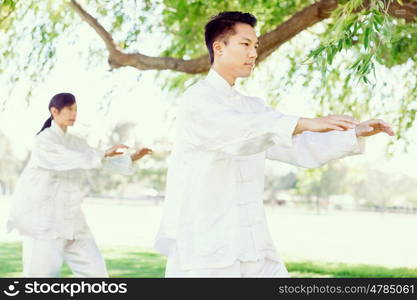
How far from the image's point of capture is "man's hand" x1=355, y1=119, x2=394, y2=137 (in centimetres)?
257

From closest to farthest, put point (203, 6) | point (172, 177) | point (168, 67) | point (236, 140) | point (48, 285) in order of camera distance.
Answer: point (236, 140)
point (172, 177)
point (48, 285)
point (168, 67)
point (203, 6)

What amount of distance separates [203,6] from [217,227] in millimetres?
5588

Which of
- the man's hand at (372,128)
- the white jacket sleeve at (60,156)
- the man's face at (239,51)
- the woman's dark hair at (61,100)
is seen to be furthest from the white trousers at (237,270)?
the woman's dark hair at (61,100)

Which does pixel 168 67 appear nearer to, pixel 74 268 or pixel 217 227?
pixel 74 268

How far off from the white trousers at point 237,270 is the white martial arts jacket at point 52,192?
2.19 metres

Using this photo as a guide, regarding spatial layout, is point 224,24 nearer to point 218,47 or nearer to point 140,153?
point 218,47

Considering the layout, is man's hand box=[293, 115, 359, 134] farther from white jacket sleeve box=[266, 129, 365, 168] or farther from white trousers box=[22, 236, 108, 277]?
white trousers box=[22, 236, 108, 277]

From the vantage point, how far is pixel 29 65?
8.01 metres

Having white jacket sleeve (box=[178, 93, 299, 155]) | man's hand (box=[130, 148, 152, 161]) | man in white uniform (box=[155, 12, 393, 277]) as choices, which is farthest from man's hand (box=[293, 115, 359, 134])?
man's hand (box=[130, 148, 152, 161])

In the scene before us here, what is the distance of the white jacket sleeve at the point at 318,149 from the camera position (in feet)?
8.92

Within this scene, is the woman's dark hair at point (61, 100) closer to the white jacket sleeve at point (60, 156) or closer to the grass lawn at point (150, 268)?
the white jacket sleeve at point (60, 156)

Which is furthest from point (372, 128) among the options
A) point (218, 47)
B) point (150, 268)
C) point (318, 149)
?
point (150, 268)

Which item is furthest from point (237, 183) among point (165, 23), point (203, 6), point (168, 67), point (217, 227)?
point (165, 23)

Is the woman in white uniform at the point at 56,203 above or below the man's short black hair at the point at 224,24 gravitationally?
above
